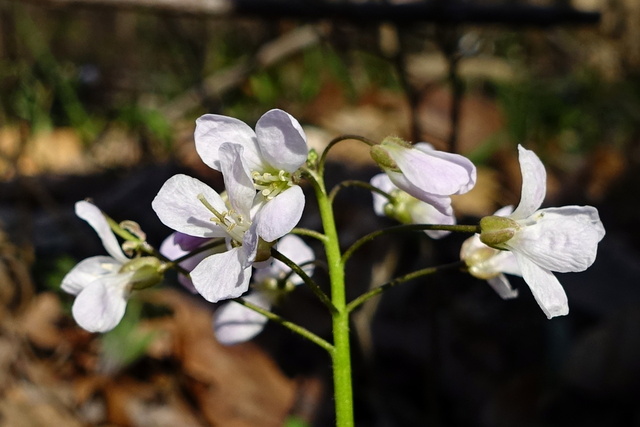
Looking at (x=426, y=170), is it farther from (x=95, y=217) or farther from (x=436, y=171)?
(x=95, y=217)

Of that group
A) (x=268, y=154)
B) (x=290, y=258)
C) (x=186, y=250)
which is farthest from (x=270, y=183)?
(x=290, y=258)

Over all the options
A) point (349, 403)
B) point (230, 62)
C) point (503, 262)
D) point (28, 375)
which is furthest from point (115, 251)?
point (230, 62)

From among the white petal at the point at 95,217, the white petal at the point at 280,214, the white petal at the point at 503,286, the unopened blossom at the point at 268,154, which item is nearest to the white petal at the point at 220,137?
the unopened blossom at the point at 268,154

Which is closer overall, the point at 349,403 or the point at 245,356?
the point at 349,403

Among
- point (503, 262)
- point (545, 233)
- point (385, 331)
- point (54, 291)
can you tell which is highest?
point (545, 233)

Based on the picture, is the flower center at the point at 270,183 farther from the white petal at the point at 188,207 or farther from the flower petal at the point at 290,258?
the flower petal at the point at 290,258

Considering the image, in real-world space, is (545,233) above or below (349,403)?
above

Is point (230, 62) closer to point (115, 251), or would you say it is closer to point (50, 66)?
point (50, 66)

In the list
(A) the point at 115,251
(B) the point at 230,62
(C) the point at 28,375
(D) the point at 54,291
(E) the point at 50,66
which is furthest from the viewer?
(B) the point at 230,62

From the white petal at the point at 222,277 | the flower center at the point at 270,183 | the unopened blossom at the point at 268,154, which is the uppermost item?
the unopened blossom at the point at 268,154
